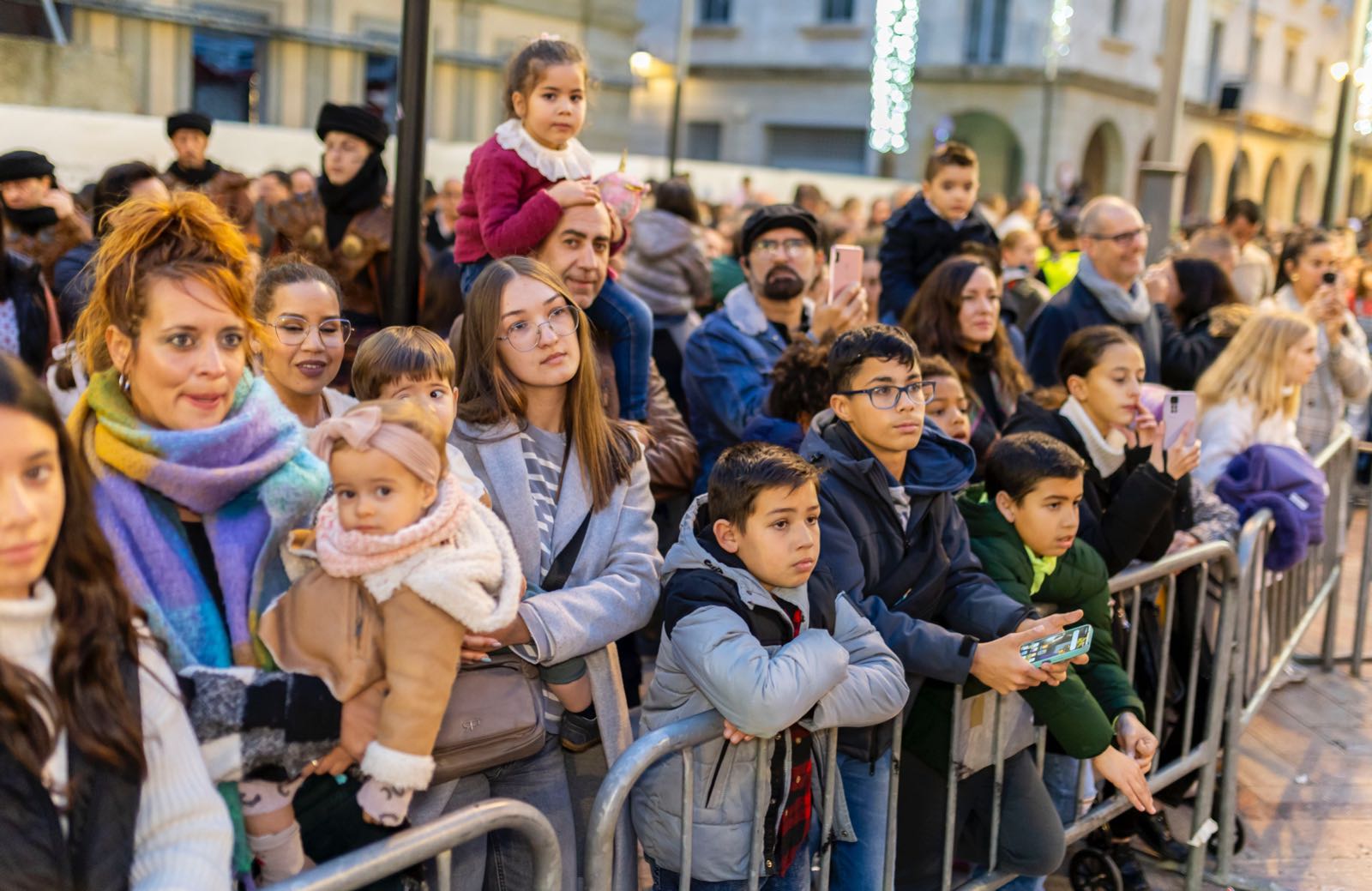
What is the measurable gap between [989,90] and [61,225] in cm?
2959

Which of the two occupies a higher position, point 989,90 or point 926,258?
point 989,90

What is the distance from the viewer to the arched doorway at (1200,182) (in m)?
41.1

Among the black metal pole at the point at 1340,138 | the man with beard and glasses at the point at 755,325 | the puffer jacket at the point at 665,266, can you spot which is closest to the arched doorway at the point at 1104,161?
the black metal pole at the point at 1340,138

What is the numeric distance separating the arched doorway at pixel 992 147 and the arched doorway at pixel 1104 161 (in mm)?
1783

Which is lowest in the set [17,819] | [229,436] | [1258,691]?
[1258,691]

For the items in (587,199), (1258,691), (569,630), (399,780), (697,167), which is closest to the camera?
(399,780)

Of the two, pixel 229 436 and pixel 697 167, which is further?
pixel 697 167

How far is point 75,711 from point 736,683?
4.36 ft

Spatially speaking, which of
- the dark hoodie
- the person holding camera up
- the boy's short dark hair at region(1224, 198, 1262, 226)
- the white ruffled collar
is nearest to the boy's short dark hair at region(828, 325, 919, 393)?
the dark hoodie

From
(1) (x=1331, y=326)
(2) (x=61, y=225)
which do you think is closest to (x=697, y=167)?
(1) (x=1331, y=326)

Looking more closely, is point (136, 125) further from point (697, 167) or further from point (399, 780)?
point (697, 167)

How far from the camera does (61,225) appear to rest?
5.55 meters

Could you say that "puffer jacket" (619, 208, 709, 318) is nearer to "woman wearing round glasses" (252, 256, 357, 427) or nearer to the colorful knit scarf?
"woman wearing round glasses" (252, 256, 357, 427)

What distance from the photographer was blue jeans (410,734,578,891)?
283 cm
